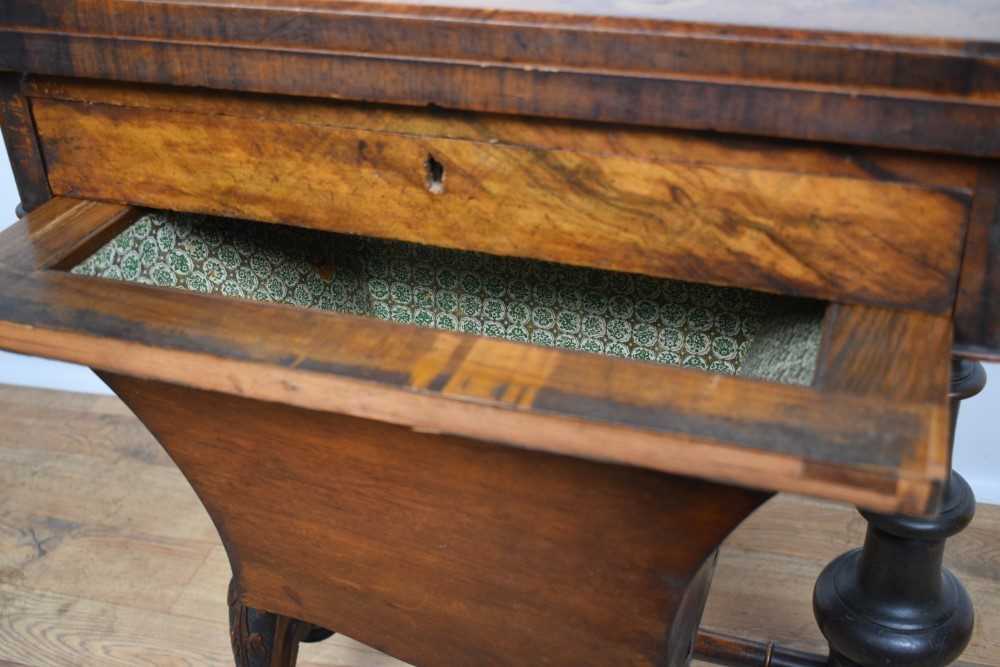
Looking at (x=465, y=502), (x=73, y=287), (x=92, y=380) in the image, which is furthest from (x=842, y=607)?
(x=92, y=380)

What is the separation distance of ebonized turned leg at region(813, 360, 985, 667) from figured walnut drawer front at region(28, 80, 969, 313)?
356mm

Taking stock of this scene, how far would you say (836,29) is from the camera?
2.32 ft

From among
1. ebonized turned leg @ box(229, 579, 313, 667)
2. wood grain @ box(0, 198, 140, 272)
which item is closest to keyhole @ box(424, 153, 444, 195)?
wood grain @ box(0, 198, 140, 272)

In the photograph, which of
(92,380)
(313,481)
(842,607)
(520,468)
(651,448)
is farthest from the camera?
(92,380)

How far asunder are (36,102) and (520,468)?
20.7 inches

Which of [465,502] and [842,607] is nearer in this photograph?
[465,502]

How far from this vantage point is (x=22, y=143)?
0.97 meters

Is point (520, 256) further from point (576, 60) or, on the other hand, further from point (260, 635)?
point (260, 635)

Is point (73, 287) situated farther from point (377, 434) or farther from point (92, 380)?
point (92, 380)

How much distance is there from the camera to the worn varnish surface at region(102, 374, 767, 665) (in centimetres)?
79

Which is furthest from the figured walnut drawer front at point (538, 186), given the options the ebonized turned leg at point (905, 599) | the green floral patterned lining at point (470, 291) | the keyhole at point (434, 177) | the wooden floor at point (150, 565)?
the wooden floor at point (150, 565)

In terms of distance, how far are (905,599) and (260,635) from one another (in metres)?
0.63

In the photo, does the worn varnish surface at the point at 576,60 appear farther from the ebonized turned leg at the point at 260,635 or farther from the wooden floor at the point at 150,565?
the wooden floor at the point at 150,565

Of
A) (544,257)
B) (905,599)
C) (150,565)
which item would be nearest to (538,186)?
(544,257)
